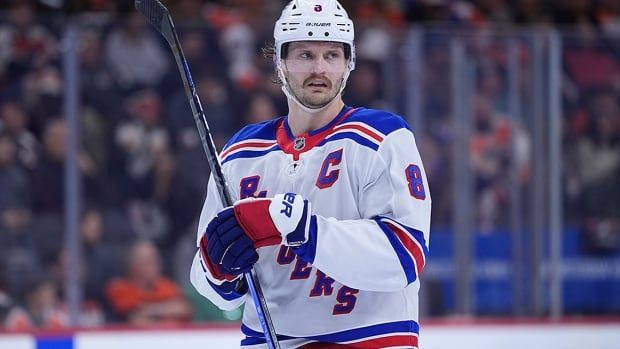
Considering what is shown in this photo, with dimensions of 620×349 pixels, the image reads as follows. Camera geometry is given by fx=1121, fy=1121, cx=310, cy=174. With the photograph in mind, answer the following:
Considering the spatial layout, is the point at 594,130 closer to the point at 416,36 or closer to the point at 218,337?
the point at 416,36

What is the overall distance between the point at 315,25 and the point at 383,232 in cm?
45

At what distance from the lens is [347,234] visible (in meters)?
2.02

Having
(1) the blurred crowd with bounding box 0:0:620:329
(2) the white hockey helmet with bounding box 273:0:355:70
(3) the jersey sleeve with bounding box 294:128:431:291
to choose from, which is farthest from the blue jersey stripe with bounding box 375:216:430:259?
(1) the blurred crowd with bounding box 0:0:620:329

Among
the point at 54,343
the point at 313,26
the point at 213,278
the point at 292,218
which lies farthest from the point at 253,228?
the point at 54,343

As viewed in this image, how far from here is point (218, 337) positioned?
395 centimetres

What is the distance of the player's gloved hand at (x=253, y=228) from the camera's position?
2.01 metres

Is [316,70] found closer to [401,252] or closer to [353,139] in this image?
[353,139]

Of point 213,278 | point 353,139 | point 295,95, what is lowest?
point 213,278

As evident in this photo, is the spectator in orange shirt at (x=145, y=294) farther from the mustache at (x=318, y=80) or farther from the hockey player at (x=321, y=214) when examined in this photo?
the mustache at (x=318, y=80)

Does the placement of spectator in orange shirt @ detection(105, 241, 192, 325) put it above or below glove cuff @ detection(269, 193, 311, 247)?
above

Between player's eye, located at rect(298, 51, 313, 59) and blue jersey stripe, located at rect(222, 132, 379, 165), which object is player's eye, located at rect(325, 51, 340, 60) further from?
blue jersey stripe, located at rect(222, 132, 379, 165)

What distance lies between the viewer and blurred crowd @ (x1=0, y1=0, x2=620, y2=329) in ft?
14.2

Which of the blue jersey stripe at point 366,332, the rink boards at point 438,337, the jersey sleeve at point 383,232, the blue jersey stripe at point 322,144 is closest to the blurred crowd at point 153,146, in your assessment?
the rink boards at point 438,337

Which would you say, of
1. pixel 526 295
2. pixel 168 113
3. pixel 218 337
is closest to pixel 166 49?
pixel 168 113
